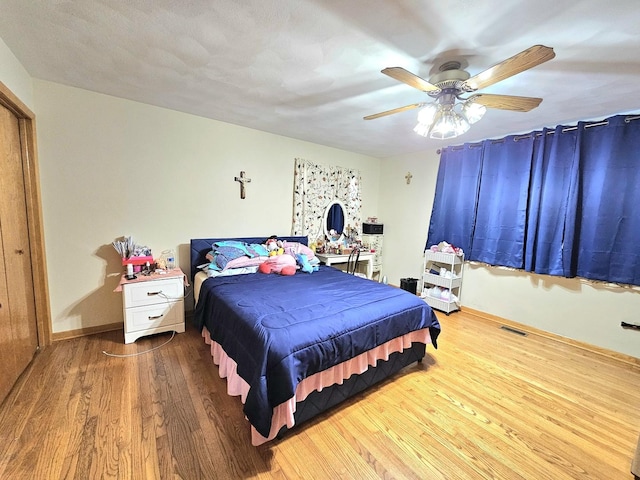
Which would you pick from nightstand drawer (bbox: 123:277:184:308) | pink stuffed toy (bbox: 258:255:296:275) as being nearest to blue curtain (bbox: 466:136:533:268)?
pink stuffed toy (bbox: 258:255:296:275)

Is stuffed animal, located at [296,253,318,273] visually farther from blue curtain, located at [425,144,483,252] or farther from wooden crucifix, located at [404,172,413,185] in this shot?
wooden crucifix, located at [404,172,413,185]

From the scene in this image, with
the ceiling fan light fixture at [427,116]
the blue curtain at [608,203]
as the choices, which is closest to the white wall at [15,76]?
the ceiling fan light fixture at [427,116]

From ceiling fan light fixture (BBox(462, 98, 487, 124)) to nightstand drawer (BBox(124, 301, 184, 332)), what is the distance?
3127 mm

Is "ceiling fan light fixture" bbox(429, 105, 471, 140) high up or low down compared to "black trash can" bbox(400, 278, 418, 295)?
up

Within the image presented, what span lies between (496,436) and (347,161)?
391 cm

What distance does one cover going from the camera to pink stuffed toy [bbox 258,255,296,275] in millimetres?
3012

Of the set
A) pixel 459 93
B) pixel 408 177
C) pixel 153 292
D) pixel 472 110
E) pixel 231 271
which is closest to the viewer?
pixel 459 93

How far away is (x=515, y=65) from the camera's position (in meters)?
1.40

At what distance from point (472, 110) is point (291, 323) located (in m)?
2.02

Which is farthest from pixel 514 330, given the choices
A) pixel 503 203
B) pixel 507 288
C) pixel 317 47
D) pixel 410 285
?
pixel 317 47

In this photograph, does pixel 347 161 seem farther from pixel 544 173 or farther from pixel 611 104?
pixel 611 104

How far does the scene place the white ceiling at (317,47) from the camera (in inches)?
54.9

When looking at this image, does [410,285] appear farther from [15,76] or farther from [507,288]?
[15,76]

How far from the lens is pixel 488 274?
359 centimetres
